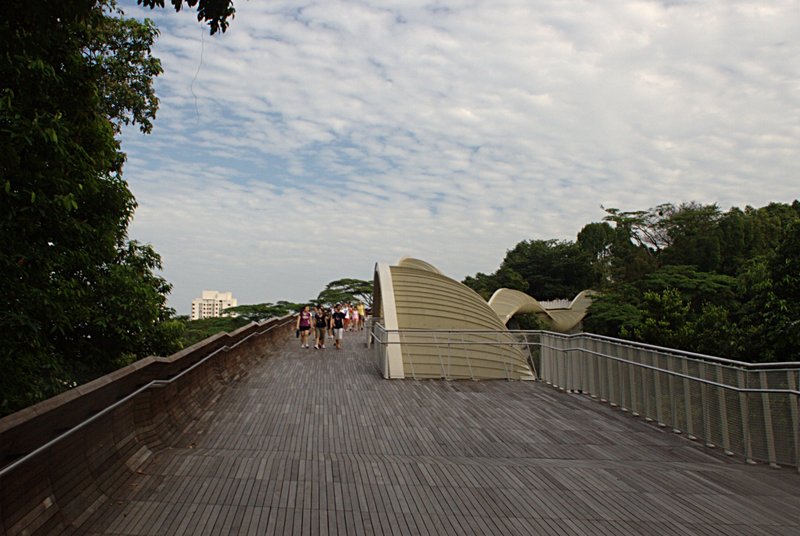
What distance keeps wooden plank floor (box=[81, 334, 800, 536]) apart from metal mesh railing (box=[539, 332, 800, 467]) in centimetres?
33

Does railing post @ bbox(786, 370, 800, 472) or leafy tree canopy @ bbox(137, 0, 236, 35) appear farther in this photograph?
railing post @ bbox(786, 370, 800, 472)

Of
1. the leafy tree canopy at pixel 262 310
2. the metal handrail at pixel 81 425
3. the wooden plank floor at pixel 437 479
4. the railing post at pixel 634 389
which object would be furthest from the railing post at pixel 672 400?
the leafy tree canopy at pixel 262 310

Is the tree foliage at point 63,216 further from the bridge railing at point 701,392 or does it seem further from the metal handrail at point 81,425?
the bridge railing at point 701,392

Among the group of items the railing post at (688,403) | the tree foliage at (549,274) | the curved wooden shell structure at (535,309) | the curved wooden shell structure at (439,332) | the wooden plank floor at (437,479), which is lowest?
the wooden plank floor at (437,479)

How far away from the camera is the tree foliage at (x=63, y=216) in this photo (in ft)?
22.7

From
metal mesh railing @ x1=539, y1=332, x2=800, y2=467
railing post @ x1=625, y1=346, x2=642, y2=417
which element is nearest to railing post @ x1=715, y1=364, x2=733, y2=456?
metal mesh railing @ x1=539, y1=332, x2=800, y2=467

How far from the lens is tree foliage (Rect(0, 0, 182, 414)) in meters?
6.93

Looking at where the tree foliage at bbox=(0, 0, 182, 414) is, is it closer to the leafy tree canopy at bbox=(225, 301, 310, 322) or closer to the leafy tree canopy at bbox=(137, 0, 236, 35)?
the leafy tree canopy at bbox=(137, 0, 236, 35)

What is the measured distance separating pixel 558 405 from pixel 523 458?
4.13 m

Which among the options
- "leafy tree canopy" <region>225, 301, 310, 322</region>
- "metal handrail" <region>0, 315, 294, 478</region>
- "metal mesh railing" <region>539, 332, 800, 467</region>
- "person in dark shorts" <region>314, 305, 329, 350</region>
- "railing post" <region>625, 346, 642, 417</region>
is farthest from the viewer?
"leafy tree canopy" <region>225, 301, 310, 322</region>

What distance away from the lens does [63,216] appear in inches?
354

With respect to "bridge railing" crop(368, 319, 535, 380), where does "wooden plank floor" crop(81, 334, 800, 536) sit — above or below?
below

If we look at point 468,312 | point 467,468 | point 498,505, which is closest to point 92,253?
point 467,468

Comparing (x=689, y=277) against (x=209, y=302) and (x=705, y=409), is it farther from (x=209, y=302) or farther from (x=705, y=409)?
(x=209, y=302)
